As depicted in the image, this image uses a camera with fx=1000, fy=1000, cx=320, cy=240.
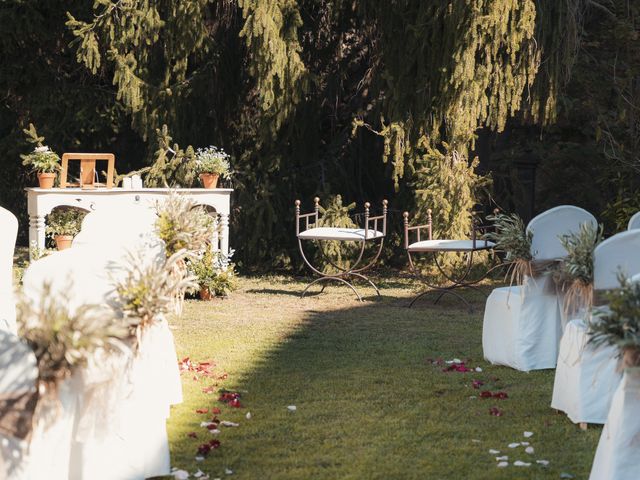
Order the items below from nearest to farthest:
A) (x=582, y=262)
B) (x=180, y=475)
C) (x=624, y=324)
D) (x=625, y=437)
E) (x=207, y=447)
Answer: (x=624, y=324) → (x=625, y=437) → (x=180, y=475) → (x=207, y=447) → (x=582, y=262)

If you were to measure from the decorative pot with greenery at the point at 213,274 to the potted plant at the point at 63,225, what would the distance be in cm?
133

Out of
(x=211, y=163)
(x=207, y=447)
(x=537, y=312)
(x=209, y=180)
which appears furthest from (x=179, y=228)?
(x=211, y=163)

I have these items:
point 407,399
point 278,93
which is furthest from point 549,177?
point 407,399

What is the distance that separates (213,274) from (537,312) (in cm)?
356

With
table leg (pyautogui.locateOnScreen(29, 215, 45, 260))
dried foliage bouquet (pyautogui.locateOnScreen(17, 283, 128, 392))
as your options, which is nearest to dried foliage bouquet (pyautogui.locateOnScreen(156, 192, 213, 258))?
dried foliage bouquet (pyautogui.locateOnScreen(17, 283, 128, 392))

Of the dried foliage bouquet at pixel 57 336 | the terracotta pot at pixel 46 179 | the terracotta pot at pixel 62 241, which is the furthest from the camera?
the terracotta pot at pixel 62 241

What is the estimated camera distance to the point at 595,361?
4.30 metres

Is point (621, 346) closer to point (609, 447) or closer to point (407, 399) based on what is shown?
point (609, 447)

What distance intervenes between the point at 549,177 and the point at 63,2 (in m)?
6.23

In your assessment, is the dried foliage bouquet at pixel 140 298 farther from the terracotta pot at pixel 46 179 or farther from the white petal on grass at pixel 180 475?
the terracotta pot at pixel 46 179

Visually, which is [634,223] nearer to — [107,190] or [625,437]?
[625,437]

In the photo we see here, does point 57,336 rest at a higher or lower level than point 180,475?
higher

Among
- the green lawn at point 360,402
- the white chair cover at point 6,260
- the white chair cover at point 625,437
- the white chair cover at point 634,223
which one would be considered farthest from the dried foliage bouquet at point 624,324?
the white chair cover at point 6,260

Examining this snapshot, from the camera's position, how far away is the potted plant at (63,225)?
29.5 ft
